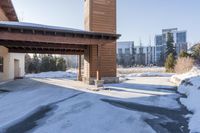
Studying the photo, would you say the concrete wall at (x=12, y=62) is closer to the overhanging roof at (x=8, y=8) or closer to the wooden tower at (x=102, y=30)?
the overhanging roof at (x=8, y=8)

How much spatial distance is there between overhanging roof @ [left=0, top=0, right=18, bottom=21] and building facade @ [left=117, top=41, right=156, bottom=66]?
5176cm

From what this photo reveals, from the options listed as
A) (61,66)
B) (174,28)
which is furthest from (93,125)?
(174,28)

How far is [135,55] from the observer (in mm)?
79938

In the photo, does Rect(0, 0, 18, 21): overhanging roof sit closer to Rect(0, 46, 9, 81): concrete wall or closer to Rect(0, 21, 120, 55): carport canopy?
Rect(0, 46, 9, 81): concrete wall

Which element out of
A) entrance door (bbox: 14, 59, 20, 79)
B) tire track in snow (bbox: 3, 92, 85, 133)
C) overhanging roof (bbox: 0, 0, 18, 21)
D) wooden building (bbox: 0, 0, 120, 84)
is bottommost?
tire track in snow (bbox: 3, 92, 85, 133)

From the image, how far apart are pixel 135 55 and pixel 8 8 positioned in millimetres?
62456

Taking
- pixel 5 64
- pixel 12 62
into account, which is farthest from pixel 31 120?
pixel 12 62

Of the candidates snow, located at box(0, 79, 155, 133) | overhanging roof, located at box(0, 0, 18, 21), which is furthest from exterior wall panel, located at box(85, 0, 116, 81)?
snow, located at box(0, 79, 155, 133)

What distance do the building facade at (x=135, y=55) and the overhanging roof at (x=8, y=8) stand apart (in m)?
51.8

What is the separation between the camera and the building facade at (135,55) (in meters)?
74.1

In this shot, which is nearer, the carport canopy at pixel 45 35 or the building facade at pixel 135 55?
the carport canopy at pixel 45 35

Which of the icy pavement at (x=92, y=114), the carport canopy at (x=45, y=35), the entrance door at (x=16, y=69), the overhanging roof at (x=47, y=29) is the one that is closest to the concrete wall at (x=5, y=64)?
the carport canopy at (x=45, y=35)

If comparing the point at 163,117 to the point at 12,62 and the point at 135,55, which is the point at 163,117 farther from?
the point at 135,55

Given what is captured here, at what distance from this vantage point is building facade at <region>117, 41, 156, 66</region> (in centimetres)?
7411
